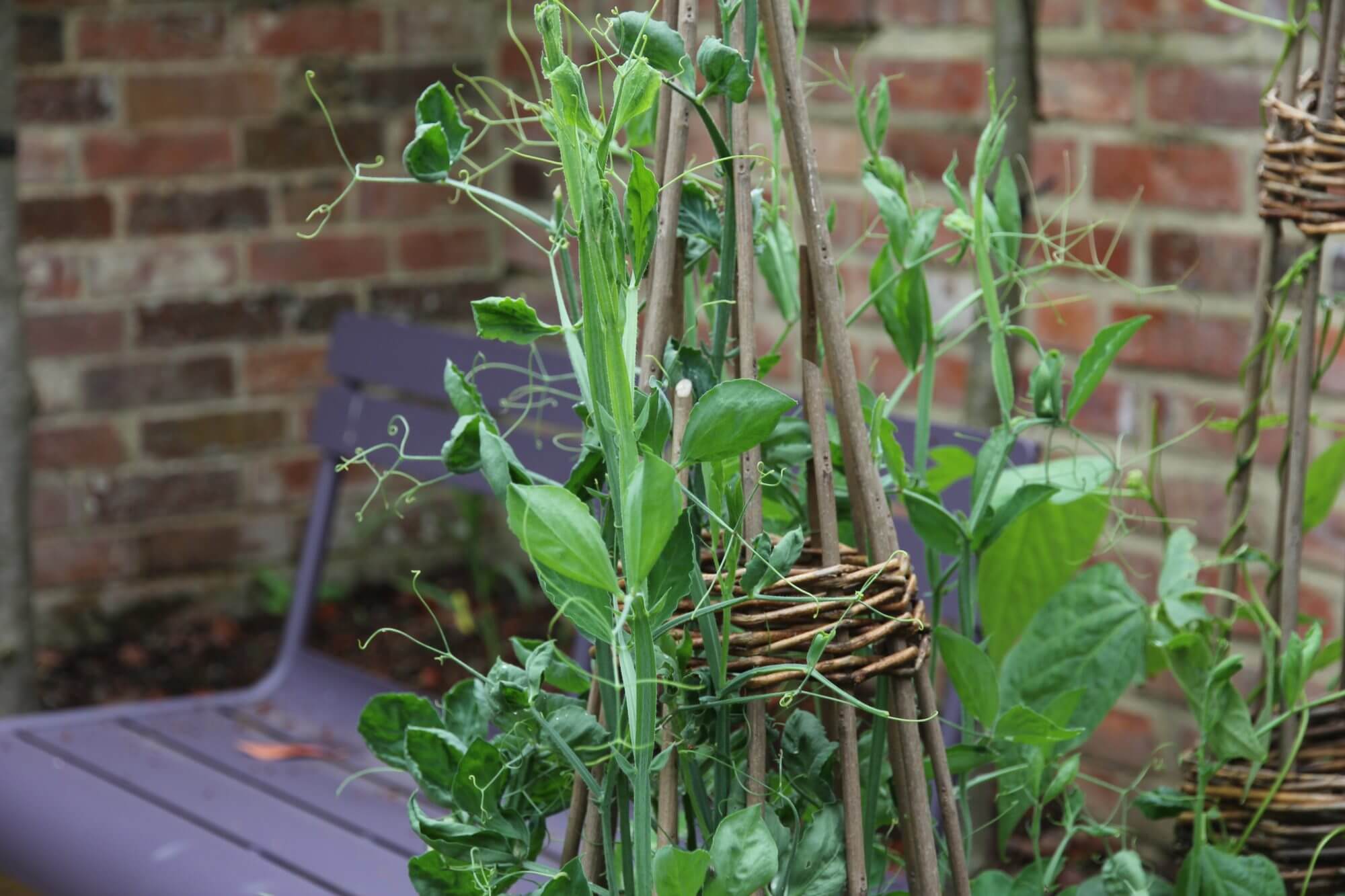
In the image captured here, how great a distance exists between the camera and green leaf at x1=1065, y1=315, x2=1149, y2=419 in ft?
2.93

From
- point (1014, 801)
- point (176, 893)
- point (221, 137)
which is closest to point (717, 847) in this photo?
point (1014, 801)

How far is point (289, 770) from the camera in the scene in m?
1.72

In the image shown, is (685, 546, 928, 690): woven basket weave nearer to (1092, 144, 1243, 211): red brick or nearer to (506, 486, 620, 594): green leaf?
(506, 486, 620, 594): green leaf

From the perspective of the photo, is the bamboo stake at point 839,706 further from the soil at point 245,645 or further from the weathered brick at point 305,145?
the weathered brick at point 305,145

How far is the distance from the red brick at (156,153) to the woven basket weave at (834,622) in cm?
180

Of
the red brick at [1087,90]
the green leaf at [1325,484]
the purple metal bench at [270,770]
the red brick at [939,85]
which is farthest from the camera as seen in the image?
the red brick at [939,85]

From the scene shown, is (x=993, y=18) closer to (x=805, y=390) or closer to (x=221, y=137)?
(x=805, y=390)

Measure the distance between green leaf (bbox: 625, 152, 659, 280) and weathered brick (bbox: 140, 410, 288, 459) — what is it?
188 centimetres

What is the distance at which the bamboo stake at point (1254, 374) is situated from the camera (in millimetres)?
1044

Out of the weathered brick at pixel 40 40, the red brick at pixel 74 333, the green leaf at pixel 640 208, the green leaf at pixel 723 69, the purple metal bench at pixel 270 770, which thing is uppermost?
the weathered brick at pixel 40 40

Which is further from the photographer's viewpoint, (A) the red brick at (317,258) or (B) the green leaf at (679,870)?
(A) the red brick at (317,258)

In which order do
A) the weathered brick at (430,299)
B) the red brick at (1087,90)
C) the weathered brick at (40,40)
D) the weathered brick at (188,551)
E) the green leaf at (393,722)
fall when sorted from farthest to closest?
the weathered brick at (430,299) < the weathered brick at (188,551) < the weathered brick at (40,40) < the red brick at (1087,90) < the green leaf at (393,722)

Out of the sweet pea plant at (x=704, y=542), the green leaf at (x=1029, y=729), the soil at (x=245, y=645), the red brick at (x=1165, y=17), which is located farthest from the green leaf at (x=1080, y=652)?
the soil at (x=245, y=645)

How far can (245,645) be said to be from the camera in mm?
2471
